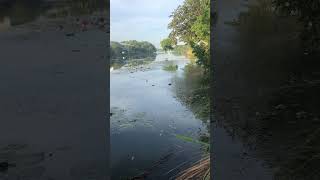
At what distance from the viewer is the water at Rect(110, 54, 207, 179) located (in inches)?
130

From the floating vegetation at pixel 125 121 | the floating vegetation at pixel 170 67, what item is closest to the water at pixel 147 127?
the floating vegetation at pixel 125 121

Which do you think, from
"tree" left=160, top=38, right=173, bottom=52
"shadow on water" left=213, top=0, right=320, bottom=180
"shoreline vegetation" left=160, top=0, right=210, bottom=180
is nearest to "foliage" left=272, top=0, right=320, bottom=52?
"shadow on water" left=213, top=0, right=320, bottom=180

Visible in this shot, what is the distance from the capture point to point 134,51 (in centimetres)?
484

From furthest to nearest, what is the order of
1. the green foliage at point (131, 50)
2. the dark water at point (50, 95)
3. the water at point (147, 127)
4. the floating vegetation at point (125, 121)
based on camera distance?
the green foliage at point (131, 50) → the floating vegetation at point (125, 121) → the water at point (147, 127) → the dark water at point (50, 95)

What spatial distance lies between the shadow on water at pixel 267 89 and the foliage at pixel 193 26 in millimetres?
2405

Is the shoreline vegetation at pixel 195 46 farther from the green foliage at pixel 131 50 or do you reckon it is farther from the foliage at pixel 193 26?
the green foliage at pixel 131 50

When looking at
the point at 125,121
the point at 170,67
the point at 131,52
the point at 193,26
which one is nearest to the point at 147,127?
the point at 125,121

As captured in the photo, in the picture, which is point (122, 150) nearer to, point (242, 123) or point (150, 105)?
point (150, 105)

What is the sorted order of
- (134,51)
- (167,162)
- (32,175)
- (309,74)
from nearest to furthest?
(32,175) < (309,74) < (167,162) < (134,51)

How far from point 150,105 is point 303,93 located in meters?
2.10

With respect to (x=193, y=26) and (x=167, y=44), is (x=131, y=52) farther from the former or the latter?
(x=193, y=26)

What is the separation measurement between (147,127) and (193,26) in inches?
83.5

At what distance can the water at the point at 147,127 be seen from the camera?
3.29m

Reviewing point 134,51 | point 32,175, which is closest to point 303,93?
point 32,175
